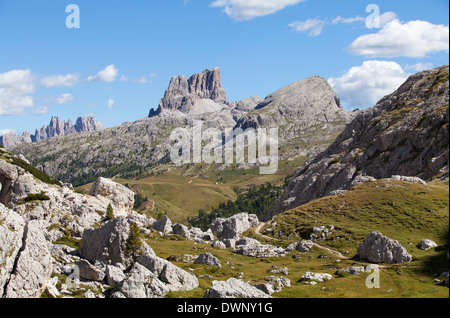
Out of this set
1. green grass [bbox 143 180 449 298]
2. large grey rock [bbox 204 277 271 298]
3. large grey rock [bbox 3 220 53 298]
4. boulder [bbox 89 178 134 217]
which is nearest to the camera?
large grey rock [bbox 3 220 53 298]

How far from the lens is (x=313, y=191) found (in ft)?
643

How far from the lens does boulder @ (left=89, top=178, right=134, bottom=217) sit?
506 feet

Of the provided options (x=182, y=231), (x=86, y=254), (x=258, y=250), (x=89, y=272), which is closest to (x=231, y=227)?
(x=182, y=231)

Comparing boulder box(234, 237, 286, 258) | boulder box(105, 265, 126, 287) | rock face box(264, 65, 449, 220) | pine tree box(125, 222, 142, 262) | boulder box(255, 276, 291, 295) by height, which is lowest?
boulder box(234, 237, 286, 258)

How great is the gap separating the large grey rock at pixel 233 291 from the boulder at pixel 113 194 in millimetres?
102295

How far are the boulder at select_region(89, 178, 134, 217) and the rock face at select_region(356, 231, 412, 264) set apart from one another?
94569 millimetres

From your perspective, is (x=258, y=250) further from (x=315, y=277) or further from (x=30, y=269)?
(x=30, y=269)

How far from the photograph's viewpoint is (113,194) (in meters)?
158

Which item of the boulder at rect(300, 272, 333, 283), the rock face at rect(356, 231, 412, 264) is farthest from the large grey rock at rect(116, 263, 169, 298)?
the rock face at rect(356, 231, 412, 264)

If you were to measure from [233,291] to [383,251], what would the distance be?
153 feet

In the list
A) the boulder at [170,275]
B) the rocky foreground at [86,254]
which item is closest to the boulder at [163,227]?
the rocky foreground at [86,254]

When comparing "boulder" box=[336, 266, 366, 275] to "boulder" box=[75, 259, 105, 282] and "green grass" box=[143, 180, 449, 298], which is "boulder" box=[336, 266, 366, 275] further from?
"boulder" box=[75, 259, 105, 282]

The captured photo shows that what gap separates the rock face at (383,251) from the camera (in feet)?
274
